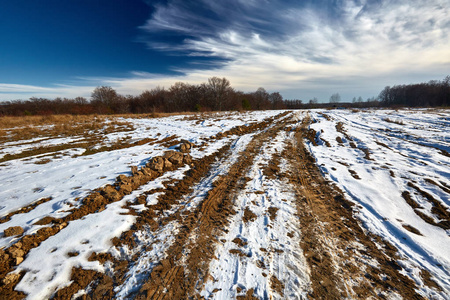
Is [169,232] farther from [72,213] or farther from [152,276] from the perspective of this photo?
[72,213]

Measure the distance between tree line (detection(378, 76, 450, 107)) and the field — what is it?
88559 mm

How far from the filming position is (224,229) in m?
3.40

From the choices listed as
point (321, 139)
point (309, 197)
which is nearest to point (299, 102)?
point (321, 139)

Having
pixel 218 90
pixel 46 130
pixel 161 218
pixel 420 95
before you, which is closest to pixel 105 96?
pixel 218 90

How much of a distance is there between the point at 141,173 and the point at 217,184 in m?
2.39

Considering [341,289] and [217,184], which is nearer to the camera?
[341,289]

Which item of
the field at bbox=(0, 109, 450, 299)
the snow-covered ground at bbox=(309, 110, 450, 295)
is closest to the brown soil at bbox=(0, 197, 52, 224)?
the field at bbox=(0, 109, 450, 299)

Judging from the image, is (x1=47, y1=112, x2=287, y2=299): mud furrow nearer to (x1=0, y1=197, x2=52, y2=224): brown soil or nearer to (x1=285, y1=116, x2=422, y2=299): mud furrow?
(x1=0, y1=197, x2=52, y2=224): brown soil

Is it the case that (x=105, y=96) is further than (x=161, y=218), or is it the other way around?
(x=105, y=96)

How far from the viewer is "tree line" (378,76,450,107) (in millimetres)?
64562

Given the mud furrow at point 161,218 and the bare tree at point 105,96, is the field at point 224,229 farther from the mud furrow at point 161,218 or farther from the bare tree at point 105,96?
the bare tree at point 105,96

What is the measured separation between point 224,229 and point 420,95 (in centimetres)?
10881

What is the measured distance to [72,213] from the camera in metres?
3.68

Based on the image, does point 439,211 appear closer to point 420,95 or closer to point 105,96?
point 105,96
